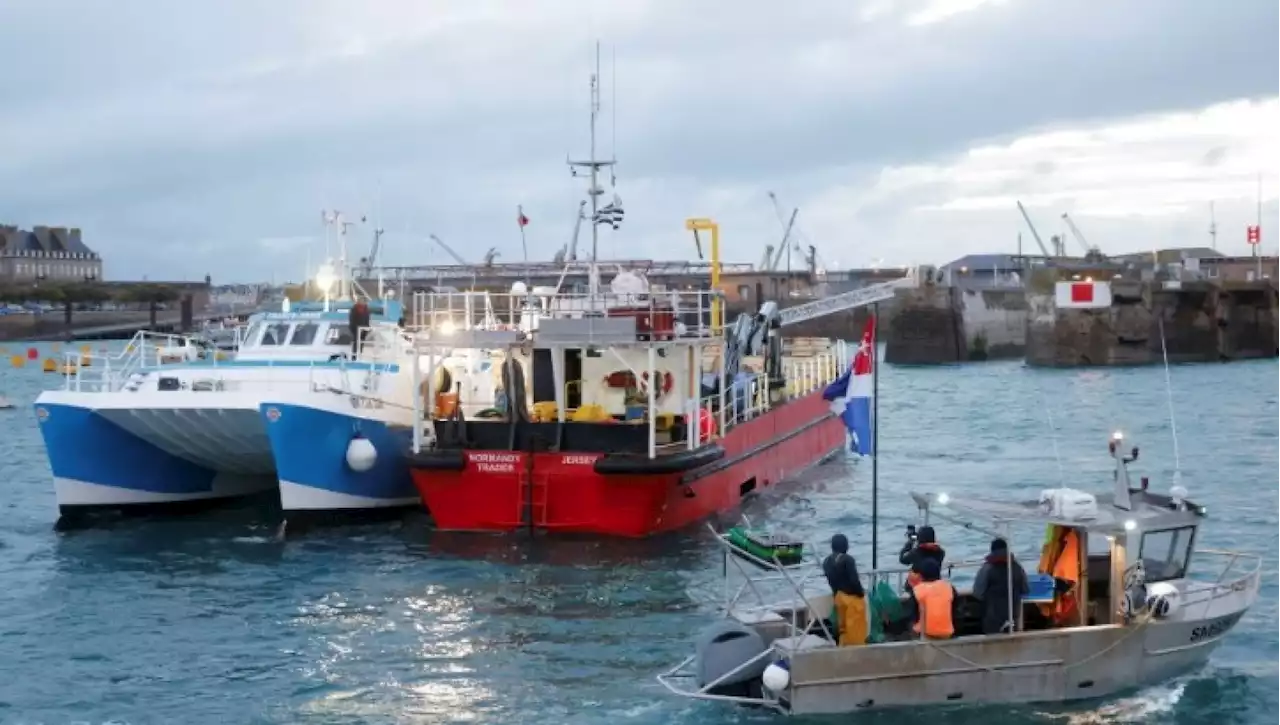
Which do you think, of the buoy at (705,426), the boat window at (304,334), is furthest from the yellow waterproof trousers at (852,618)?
the boat window at (304,334)

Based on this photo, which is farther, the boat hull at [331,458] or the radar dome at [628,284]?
the radar dome at [628,284]

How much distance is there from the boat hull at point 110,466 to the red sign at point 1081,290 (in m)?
55.4

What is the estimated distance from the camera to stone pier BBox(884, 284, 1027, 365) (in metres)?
85.1

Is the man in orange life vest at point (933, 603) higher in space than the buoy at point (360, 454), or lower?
lower

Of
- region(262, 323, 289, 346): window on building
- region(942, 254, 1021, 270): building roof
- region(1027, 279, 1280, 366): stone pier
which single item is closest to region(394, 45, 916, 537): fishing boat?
region(262, 323, 289, 346): window on building

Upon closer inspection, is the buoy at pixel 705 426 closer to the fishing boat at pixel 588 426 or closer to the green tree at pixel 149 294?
the fishing boat at pixel 588 426

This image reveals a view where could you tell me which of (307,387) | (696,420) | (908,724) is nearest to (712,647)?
(908,724)

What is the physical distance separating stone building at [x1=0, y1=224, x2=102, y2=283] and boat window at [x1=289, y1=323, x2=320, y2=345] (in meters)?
149

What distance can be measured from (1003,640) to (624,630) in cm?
540

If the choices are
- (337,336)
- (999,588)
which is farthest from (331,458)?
(999,588)

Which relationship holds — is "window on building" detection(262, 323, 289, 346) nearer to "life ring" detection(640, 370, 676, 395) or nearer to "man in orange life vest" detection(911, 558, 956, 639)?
"life ring" detection(640, 370, 676, 395)

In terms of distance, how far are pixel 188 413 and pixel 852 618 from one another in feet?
44.3

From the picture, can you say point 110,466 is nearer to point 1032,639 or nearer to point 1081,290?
point 1032,639

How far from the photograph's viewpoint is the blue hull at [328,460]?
23.4 meters
